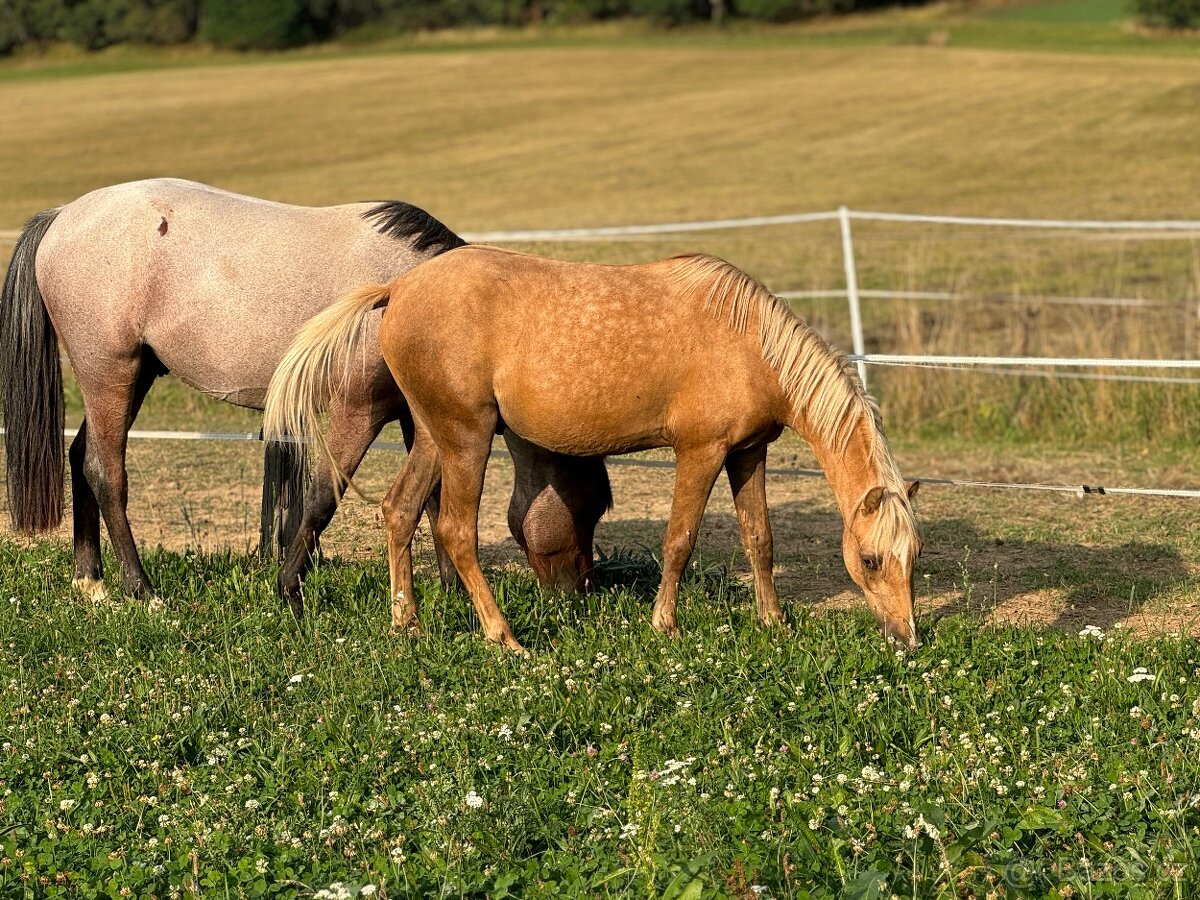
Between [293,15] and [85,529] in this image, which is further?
[293,15]

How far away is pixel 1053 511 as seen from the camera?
8508mm

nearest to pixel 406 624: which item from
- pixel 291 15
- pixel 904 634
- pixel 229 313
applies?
pixel 229 313

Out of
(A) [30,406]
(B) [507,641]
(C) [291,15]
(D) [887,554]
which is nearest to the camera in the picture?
(D) [887,554]

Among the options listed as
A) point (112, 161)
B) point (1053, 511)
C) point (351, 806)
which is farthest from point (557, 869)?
point (112, 161)

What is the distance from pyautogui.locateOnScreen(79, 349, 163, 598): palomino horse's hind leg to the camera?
254 inches

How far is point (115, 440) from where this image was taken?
6.59 metres

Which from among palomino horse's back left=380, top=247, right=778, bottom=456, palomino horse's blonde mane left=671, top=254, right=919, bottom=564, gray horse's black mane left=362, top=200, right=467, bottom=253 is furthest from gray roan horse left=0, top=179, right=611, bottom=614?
palomino horse's blonde mane left=671, top=254, right=919, bottom=564

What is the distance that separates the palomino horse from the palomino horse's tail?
11mm

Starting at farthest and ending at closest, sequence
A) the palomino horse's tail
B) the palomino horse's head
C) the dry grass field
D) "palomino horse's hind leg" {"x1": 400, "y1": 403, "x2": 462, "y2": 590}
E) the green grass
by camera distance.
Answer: the dry grass field < "palomino horse's hind leg" {"x1": 400, "y1": 403, "x2": 462, "y2": 590} < the palomino horse's tail < the palomino horse's head < the green grass

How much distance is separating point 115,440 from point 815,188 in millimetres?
21016

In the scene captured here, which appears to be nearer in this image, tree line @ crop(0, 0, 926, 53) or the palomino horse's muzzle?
the palomino horse's muzzle

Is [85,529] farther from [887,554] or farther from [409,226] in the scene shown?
[887,554]

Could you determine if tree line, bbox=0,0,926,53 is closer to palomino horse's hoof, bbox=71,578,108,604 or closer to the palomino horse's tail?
palomino horse's hoof, bbox=71,578,108,604

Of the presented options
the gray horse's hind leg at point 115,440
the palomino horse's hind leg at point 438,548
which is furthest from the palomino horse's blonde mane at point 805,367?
the gray horse's hind leg at point 115,440
